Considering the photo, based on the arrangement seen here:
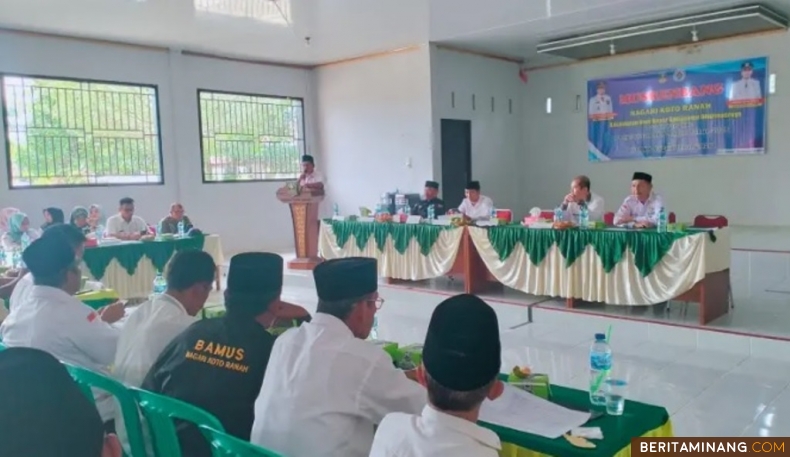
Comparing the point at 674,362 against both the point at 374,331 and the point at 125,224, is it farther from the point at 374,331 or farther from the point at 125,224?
the point at 125,224

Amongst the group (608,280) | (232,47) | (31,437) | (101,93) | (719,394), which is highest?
(232,47)

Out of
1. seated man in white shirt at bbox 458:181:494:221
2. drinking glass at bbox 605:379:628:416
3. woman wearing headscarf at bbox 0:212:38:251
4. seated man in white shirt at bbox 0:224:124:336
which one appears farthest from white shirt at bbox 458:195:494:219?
drinking glass at bbox 605:379:628:416

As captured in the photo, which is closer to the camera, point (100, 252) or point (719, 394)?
point (719, 394)

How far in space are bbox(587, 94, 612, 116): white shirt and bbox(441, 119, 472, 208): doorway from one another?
6.41ft

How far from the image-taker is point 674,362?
4.33 meters

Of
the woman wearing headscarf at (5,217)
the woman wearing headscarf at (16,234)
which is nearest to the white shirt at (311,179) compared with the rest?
the woman wearing headscarf at (16,234)

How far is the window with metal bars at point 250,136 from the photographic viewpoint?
9.54 m

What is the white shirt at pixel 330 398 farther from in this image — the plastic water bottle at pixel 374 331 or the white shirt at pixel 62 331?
the white shirt at pixel 62 331

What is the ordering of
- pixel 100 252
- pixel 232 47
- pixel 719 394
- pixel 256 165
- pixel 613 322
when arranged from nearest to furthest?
1. pixel 719 394
2. pixel 613 322
3. pixel 100 252
4. pixel 232 47
5. pixel 256 165

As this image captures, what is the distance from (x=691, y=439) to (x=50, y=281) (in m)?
2.85

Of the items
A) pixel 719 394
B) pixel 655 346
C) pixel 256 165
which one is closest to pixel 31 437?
pixel 719 394

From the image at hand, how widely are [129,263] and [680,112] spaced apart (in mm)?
7558

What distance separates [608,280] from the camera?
5121mm

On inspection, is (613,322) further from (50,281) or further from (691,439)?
(50,281)
